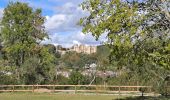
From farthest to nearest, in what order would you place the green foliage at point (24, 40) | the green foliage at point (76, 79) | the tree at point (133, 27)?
the green foliage at point (24, 40), the green foliage at point (76, 79), the tree at point (133, 27)

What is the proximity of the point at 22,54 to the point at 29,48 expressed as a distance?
2.39 m

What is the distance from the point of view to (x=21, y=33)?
6675 cm

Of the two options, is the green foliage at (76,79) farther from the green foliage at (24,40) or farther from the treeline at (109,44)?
the green foliage at (24,40)

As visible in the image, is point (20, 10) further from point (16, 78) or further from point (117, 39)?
point (117, 39)

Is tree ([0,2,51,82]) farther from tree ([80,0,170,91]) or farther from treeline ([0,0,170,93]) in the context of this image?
tree ([80,0,170,91])

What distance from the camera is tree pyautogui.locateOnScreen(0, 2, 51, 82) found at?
66.3 meters

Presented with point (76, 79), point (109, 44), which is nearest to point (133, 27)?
point (109, 44)

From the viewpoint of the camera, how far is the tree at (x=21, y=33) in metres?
66.3

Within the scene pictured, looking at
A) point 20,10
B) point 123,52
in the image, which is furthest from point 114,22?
point 20,10

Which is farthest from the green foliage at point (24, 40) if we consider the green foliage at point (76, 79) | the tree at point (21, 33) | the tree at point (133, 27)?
the tree at point (133, 27)

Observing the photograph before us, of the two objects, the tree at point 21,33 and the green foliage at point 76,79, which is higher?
the tree at point 21,33

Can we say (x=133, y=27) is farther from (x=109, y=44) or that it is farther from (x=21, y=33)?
(x=21, y=33)

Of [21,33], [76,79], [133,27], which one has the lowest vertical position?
[76,79]

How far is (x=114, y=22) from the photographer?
977 inches
